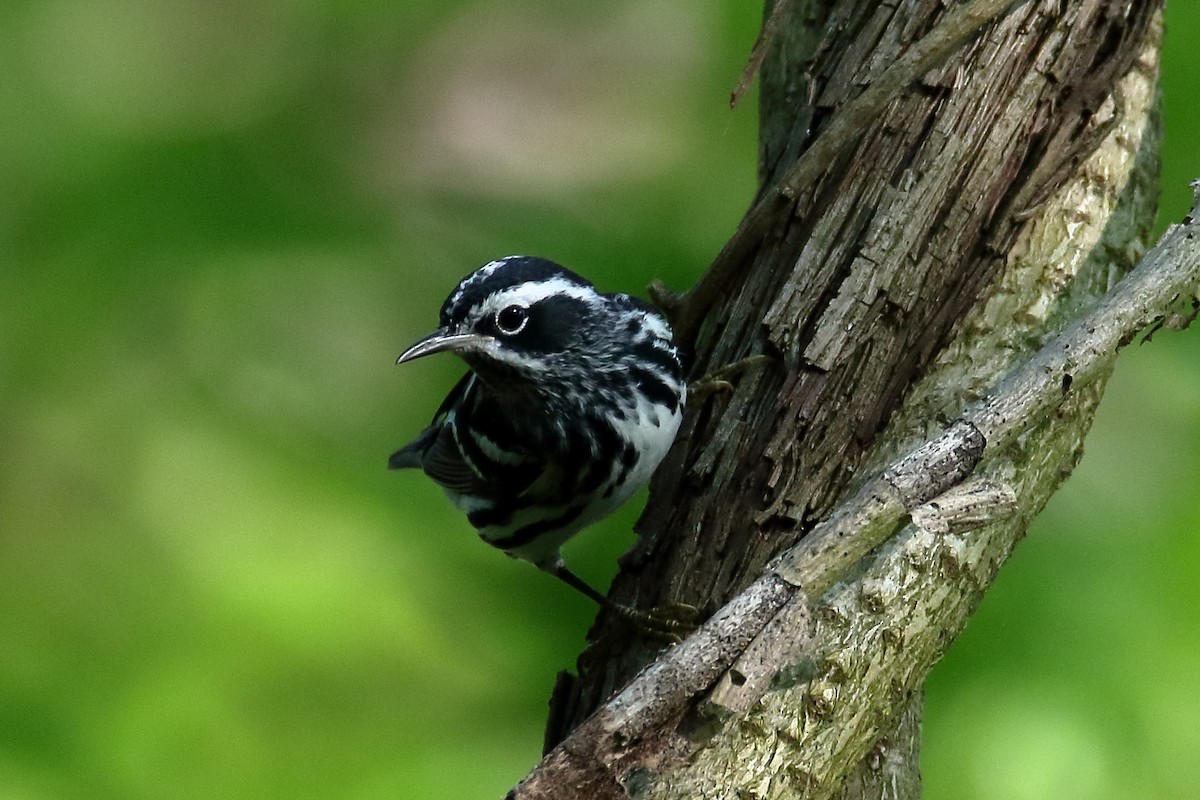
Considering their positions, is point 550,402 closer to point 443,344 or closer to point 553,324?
point 553,324

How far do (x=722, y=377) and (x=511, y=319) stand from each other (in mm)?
389

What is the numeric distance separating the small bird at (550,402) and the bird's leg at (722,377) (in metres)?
0.12

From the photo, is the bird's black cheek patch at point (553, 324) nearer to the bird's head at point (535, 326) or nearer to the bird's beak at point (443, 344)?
the bird's head at point (535, 326)

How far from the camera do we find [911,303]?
1.87 meters

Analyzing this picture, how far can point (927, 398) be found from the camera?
180 cm

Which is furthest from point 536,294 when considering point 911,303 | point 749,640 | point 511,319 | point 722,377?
point 749,640

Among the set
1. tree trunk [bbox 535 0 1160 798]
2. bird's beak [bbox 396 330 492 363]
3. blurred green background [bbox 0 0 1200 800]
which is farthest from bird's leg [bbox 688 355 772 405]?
bird's beak [bbox 396 330 492 363]

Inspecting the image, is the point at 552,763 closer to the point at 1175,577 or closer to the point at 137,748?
the point at 137,748

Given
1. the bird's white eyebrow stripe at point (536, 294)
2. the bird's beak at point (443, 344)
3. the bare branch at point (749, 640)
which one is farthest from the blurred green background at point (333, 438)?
the bare branch at point (749, 640)

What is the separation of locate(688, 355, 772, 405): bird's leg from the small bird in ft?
0.38

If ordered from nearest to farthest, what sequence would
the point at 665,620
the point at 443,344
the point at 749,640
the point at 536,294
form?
1. the point at 749,640
2. the point at 665,620
3. the point at 443,344
4. the point at 536,294

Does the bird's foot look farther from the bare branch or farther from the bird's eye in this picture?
the bird's eye

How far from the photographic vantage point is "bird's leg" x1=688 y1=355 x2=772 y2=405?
6.50 feet

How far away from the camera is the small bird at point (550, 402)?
86.0 inches
